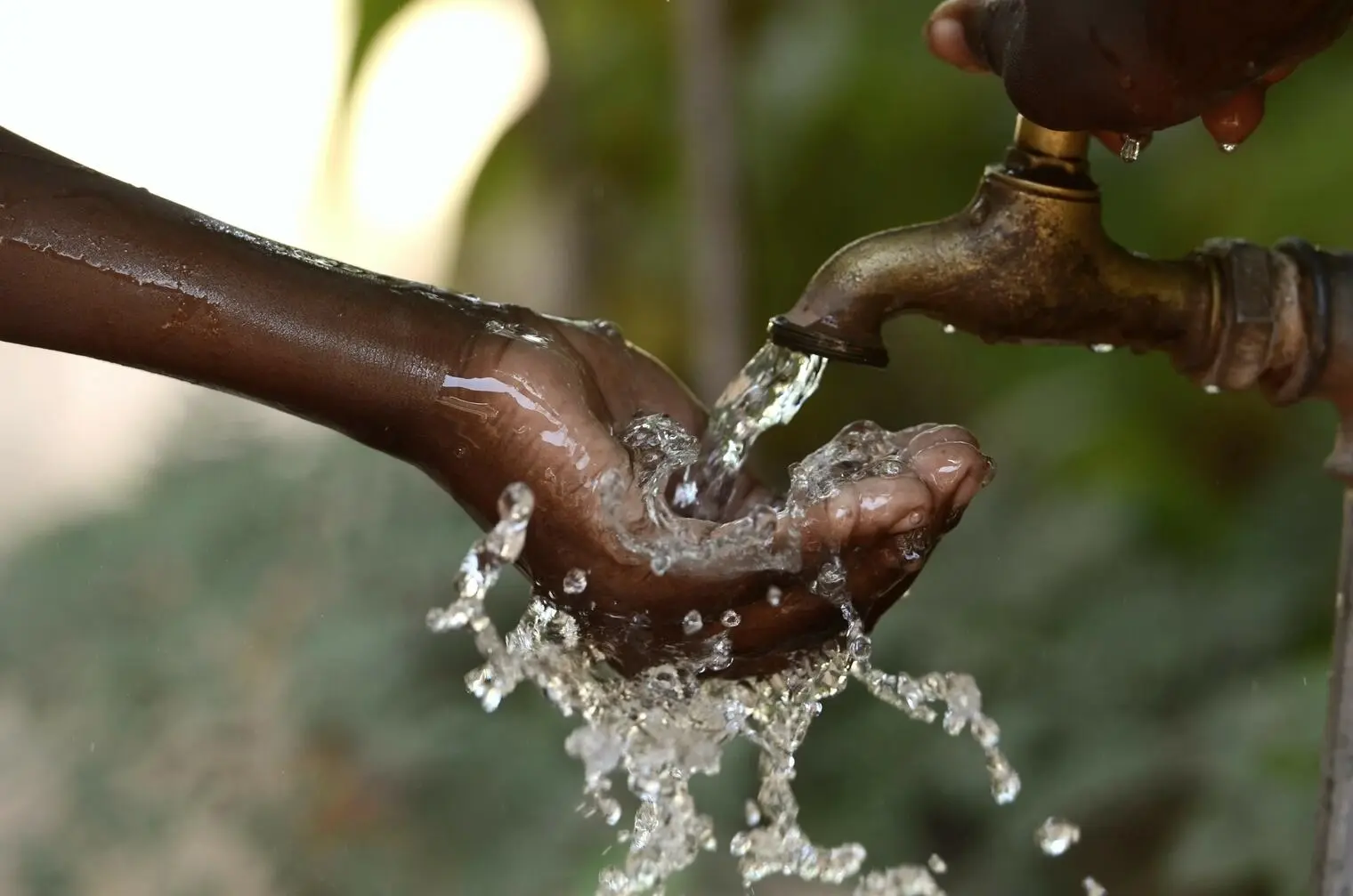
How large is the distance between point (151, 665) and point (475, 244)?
113 cm

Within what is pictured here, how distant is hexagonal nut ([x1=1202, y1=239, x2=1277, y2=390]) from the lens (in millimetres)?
782

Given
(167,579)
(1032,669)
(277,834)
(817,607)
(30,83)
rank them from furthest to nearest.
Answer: (30,83) < (167,579) < (277,834) < (1032,669) < (817,607)

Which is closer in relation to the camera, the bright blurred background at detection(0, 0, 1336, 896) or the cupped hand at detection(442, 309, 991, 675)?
the cupped hand at detection(442, 309, 991, 675)

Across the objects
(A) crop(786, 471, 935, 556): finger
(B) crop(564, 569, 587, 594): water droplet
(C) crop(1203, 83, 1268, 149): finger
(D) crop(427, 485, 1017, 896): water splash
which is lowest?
(D) crop(427, 485, 1017, 896): water splash

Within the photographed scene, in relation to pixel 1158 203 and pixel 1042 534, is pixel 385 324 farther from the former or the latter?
pixel 1158 203

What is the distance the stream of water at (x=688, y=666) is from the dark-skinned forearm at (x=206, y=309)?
0.09m

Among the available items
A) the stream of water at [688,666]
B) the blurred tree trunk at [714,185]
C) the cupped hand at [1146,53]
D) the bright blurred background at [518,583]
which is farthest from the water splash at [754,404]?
the blurred tree trunk at [714,185]

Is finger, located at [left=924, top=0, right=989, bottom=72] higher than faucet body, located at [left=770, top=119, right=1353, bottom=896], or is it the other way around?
finger, located at [left=924, top=0, right=989, bottom=72]

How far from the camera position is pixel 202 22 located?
282cm

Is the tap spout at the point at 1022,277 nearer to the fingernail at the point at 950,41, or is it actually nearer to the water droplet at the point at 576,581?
the fingernail at the point at 950,41

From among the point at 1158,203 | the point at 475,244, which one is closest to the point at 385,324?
the point at 1158,203

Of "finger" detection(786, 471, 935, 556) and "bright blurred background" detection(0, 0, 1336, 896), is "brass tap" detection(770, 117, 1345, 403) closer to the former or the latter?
"finger" detection(786, 471, 935, 556)

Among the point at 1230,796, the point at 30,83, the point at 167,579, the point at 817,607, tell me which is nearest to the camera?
the point at 817,607

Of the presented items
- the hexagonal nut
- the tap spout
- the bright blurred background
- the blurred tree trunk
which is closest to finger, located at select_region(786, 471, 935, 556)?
the tap spout
